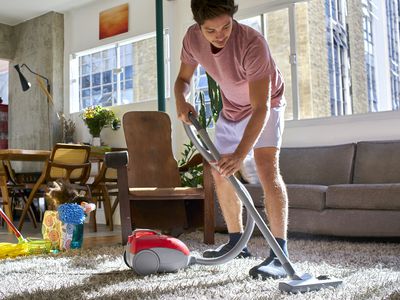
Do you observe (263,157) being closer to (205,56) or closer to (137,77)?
(205,56)

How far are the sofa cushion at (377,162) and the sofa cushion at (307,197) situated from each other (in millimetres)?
515

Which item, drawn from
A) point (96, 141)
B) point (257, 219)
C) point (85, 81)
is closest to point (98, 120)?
point (96, 141)

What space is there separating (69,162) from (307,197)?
224cm

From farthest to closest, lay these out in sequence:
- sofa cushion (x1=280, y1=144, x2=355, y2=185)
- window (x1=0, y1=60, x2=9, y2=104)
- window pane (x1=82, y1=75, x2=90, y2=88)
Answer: window (x1=0, y1=60, x2=9, y2=104) < window pane (x1=82, y1=75, x2=90, y2=88) < sofa cushion (x1=280, y1=144, x2=355, y2=185)

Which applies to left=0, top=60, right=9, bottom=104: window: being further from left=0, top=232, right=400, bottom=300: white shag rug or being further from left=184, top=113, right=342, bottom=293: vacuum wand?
left=184, top=113, right=342, bottom=293: vacuum wand

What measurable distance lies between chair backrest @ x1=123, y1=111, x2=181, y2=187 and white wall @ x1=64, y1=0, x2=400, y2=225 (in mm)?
1466

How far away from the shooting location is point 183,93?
2156 mm

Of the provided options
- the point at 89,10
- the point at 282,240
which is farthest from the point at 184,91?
the point at 89,10

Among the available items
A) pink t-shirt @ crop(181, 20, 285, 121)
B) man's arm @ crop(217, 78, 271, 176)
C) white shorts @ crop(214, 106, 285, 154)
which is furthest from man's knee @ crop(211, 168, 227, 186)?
man's arm @ crop(217, 78, 271, 176)

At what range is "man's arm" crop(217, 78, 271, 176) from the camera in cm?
173

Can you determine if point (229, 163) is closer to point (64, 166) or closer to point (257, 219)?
point (257, 219)

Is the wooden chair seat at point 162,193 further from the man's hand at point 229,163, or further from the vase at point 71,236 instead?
the man's hand at point 229,163

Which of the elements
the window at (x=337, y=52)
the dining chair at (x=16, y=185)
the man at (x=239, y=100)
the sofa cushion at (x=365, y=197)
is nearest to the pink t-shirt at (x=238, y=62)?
the man at (x=239, y=100)

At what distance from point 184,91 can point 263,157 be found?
469 millimetres
